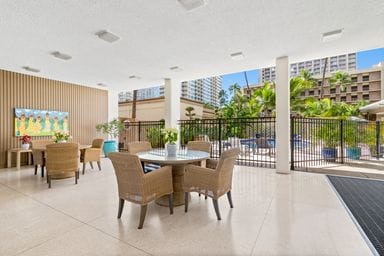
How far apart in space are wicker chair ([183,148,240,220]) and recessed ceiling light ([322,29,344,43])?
3070 mm

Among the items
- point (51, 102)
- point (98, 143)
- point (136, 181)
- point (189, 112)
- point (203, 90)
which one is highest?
point (203, 90)

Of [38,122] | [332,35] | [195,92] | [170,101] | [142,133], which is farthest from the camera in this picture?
[195,92]

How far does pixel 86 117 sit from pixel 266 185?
745 centimetres

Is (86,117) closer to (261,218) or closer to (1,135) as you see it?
(1,135)

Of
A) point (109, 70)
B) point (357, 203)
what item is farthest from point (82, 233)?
point (109, 70)

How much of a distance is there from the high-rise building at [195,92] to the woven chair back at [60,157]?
738 cm

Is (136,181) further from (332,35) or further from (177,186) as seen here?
(332,35)

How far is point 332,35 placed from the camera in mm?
3781

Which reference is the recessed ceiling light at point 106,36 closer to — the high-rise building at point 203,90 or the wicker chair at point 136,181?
the wicker chair at point 136,181

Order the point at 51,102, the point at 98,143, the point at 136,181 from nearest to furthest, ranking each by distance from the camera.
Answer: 1. the point at 136,181
2. the point at 98,143
3. the point at 51,102

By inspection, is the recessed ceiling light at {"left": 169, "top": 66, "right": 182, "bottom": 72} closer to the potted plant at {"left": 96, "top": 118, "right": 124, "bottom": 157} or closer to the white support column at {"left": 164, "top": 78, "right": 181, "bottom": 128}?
the white support column at {"left": 164, "top": 78, "right": 181, "bottom": 128}

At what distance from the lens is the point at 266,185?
13.6 ft

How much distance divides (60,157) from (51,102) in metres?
4.01

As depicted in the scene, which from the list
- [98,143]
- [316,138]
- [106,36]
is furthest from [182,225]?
[316,138]
